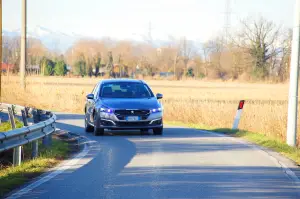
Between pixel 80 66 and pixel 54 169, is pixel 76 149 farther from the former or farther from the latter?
pixel 80 66

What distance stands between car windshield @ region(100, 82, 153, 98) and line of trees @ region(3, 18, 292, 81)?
26.9m

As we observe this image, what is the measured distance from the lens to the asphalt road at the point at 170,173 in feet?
27.6

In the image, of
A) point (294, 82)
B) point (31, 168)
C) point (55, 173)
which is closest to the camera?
point (55, 173)

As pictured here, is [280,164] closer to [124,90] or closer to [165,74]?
[124,90]

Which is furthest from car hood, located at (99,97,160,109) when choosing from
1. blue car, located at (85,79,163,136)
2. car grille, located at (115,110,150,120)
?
car grille, located at (115,110,150,120)

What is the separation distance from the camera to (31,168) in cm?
1066

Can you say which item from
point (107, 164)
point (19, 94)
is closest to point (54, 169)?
point (107, 164)

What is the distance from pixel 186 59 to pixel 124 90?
339ft

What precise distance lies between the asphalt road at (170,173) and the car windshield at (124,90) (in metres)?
2.54

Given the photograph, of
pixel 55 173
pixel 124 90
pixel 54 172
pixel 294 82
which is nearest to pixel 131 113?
pixel 124 90

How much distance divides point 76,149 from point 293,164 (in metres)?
4.96

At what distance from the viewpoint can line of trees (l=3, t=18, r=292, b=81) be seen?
3044 inches

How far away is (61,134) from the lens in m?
17.9

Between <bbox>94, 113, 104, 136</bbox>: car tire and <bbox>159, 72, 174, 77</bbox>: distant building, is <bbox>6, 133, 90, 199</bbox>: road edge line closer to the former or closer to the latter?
<bbox>94, 113, 104, 136</bbox>: car tire
